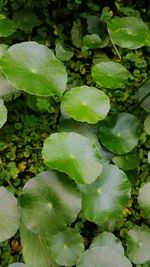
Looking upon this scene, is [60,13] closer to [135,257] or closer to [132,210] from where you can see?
[132,210]

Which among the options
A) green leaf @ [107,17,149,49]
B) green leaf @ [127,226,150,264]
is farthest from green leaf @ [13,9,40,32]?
green leaf @ [127,226,150,264]

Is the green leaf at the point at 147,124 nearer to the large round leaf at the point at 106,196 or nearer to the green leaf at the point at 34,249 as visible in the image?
the large round leaf at the point at 106,196

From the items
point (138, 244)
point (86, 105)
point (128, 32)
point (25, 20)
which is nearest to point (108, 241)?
point (138, 244)

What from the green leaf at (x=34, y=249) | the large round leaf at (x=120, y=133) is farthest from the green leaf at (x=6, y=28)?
the green leaf at (x=34, y=249)

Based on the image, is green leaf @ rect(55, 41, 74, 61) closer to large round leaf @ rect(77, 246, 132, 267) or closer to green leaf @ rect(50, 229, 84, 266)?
green leaf @ rect(50, 229, 84, 266)

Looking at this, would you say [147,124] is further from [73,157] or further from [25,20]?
[25,20]

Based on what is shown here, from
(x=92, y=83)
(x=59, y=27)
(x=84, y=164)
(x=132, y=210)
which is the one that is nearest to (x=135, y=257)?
(x=132, y=210)
